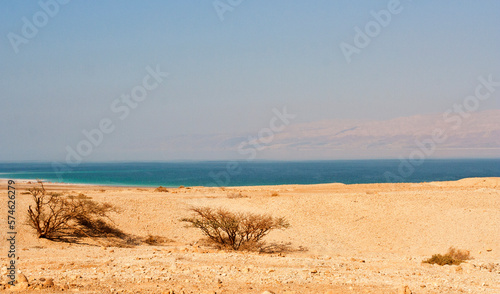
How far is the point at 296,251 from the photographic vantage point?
16.2 metres

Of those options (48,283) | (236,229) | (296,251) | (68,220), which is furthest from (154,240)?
(48,283)

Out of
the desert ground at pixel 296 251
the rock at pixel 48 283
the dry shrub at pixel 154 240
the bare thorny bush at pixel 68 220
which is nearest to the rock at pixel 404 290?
the desert ground at pixel 296 251

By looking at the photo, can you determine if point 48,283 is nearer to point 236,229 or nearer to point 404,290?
point 404,290

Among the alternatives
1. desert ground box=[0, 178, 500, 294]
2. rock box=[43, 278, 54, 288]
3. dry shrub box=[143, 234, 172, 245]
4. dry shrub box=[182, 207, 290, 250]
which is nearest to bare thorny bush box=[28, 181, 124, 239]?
desert ground box=[0, 178, 500, 294]

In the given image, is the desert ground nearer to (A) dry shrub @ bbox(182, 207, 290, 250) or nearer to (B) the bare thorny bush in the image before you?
(B) the bare thorny bush

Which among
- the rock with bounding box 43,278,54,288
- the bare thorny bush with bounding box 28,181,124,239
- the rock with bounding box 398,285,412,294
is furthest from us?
the bare thorny bush with bounding box 28,181,124,239

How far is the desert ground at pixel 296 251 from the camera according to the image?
857 centimetres

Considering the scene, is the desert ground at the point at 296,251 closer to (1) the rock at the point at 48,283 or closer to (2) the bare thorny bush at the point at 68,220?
(1) the rock at the point at 48,283

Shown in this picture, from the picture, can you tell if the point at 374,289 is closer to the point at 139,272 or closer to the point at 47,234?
the point at 139,272

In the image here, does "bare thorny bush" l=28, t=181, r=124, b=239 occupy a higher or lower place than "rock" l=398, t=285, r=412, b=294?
higher

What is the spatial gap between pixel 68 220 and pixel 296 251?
9.39 m

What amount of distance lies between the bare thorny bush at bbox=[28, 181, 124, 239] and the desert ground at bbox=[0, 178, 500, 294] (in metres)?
0.53

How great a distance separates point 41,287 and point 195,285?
2.87m

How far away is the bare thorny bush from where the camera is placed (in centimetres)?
1577
